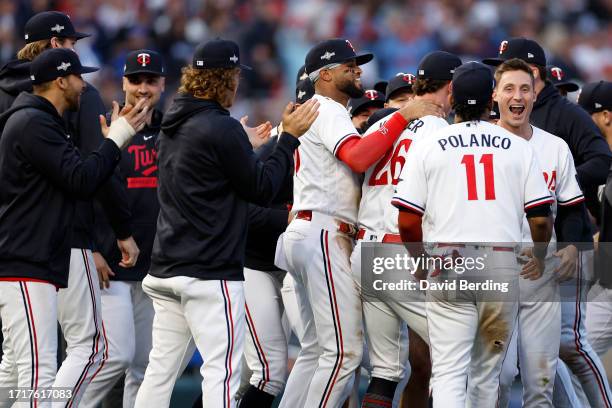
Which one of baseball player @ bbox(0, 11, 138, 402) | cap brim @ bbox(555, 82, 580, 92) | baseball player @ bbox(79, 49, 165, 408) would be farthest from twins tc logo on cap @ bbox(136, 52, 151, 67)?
cap brim @ bbox(555, 82, 580, 92)

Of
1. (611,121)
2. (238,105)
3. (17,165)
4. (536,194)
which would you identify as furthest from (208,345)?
(238,105)

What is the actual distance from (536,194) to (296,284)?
163 cm

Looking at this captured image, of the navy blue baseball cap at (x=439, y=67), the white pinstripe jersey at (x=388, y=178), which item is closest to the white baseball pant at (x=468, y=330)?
the white pinstripe jersey at (x=388, y=178)

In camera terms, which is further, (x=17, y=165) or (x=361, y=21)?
(x=361, y=21)

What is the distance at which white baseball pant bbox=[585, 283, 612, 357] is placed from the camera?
21.7ft

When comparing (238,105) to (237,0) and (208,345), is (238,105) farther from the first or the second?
(208,345)

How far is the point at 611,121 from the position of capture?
23.5ft

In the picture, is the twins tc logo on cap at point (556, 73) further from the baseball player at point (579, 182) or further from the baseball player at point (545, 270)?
the baseball player at point (545, 270)

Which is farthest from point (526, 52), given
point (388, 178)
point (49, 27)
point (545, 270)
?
point (49, 27)

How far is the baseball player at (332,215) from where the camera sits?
585 centimetres

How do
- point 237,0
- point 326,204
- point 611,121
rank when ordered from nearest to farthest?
point 326,204
point 611,121
point 237,0

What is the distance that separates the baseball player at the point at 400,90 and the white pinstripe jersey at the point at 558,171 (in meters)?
1.54

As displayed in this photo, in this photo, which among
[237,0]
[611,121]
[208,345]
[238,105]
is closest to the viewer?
[208,345]

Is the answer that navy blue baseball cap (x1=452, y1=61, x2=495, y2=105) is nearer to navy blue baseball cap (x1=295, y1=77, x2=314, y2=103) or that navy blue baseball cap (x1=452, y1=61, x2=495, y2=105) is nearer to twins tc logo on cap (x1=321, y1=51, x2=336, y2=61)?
twins tc logo on cap (x1=321, y1=51, x2=336, y2=61)
